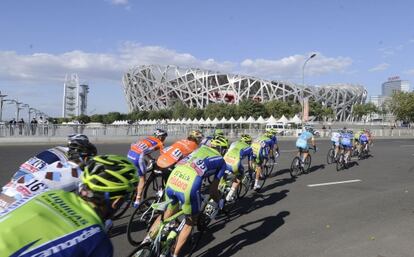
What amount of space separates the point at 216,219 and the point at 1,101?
37.2 meters

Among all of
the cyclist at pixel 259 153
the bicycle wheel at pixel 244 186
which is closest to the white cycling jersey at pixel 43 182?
the bicycle wheel at pixel 244 186

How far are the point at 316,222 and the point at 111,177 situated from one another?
5726mm

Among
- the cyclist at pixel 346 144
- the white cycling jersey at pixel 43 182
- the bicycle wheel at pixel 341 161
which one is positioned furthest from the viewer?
the cyclist at pixel 346 144

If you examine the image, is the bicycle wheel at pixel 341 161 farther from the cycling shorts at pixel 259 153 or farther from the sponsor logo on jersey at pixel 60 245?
the sponsor logo on jersey at pixel 60 245

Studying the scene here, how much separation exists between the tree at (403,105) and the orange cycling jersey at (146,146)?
5843cm

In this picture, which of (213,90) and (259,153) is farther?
(213,90)

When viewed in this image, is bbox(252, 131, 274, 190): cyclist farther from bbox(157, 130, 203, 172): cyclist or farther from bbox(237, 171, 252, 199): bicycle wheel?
bbox(157, 130, 203, 172): cyclist

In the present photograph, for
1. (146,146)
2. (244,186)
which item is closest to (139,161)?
(146,146)

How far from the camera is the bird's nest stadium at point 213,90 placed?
131 meters

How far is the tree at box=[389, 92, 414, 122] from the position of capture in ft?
193

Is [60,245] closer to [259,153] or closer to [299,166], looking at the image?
[259,153]

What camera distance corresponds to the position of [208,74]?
134125mm

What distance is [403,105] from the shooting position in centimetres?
5909

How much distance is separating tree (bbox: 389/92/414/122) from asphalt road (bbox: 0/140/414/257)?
169 ft
